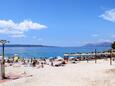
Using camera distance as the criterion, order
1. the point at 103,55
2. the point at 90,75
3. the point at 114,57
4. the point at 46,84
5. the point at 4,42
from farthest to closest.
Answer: the point at 103,55 < the point at 114,57 < the point at 4,42 < the point at 90,75 < the point at 46,84

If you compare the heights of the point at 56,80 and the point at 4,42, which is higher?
the point at 4,42

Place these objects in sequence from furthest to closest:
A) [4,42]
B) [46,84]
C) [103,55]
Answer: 1. [103,55]
2. [4,42]
3. [46,84]

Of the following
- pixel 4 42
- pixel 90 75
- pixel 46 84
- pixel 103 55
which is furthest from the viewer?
pixel 103 55

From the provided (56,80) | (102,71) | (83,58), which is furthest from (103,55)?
(56,80)

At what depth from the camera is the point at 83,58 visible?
131 ft

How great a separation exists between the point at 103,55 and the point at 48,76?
17717mm

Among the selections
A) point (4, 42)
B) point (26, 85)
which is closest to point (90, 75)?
point (26, 85)

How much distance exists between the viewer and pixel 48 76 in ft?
69.9

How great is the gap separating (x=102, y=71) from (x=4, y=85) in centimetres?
603

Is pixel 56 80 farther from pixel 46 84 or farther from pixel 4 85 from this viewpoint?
pixel 4 85

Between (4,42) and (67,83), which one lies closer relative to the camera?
(67,83)

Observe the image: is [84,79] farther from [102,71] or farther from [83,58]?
[83,58]

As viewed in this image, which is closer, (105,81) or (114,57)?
(105,81)

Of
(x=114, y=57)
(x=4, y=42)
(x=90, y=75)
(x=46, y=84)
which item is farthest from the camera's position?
(x=114, y=57)
